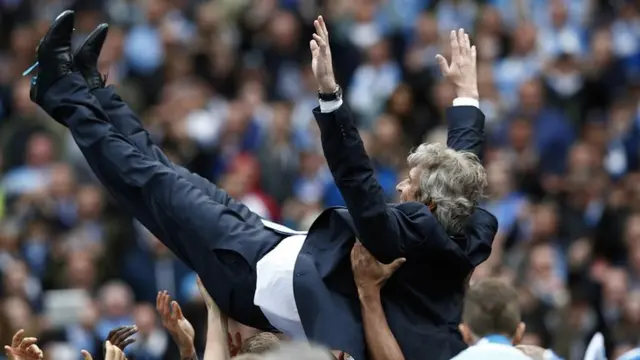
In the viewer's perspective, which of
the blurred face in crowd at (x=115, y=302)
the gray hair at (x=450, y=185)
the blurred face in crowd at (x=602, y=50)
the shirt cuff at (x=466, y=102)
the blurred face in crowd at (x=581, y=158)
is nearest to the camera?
the gray hair at (x=450, y=185)

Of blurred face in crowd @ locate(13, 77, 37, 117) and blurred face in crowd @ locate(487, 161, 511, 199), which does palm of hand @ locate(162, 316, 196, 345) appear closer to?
blurred face in crowd @ locate(487, 161, 511, 199)

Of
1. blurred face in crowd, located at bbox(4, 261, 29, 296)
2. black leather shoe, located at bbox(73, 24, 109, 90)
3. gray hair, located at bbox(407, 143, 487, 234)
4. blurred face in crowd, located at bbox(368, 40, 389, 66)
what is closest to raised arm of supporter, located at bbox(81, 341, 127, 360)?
gray hair, located at bbox(407, 143, 487, 234)

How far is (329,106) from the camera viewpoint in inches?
234

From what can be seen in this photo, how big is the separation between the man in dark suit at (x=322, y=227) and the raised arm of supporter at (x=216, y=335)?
0.14 feet

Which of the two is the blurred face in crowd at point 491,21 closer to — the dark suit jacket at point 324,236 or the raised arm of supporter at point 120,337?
the dark suit jacket at point 324,236

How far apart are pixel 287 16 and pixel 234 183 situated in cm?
299

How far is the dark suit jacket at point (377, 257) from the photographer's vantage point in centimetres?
593

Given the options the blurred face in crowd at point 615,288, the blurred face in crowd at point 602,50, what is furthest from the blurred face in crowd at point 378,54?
the blurred face in crowd at point 615,288

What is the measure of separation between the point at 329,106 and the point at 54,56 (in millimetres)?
1543

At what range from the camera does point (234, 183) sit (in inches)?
465

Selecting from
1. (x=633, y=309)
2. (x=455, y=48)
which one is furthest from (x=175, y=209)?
(x=633, y=309)

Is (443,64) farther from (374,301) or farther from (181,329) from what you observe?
(181,329)

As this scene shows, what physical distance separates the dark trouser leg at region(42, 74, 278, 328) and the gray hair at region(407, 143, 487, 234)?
0.68m

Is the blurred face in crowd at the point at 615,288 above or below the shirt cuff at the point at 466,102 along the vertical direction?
below
